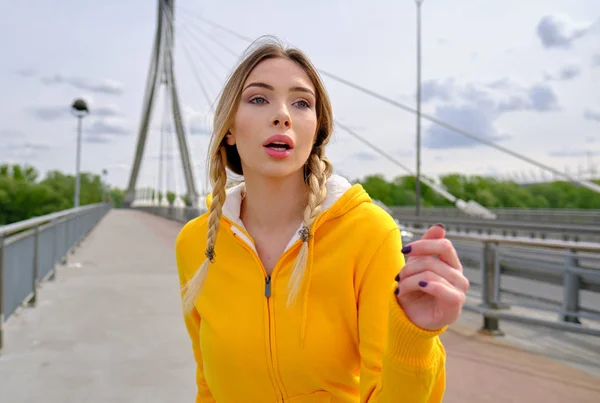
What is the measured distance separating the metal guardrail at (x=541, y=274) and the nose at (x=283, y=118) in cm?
467

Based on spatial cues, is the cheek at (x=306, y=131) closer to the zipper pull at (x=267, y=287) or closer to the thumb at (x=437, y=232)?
the zipper pull at (x=267, y=287)

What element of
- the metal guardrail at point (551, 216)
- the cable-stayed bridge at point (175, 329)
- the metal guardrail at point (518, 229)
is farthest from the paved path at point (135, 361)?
the metal guardrail at point (551, 216)

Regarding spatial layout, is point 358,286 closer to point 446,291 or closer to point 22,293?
point 446,291

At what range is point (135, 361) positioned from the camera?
491cm

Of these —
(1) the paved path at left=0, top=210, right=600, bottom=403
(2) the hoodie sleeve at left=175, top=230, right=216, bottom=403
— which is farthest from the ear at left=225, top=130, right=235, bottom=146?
(1) the paved path at left=0, top=210, right=600, bottom=403

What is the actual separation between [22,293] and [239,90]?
607 centimetres

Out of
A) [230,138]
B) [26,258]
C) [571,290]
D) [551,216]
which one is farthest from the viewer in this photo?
[551,216]

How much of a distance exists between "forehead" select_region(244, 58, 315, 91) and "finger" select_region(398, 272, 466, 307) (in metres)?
0.71

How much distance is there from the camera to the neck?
1.62 m

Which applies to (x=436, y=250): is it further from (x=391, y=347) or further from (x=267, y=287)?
(x=267, y=287)

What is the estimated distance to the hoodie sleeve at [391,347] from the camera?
1.10m

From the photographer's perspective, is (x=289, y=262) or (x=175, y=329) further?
(x=175, y=329)

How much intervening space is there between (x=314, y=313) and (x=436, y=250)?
0.53m

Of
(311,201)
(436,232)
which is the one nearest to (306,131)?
(311,201)
